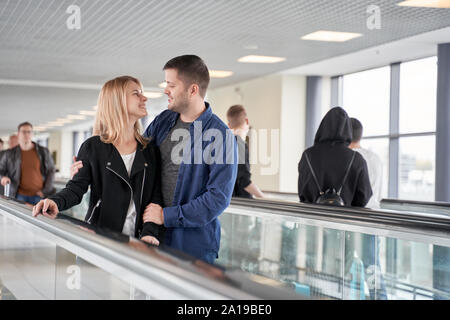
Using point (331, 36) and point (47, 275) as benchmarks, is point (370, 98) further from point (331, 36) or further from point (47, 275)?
point (47, 275)

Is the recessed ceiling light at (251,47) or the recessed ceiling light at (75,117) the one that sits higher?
the recessed ceiling light at (251,47)

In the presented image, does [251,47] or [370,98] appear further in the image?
[370,98]

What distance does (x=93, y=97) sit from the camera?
711 inches

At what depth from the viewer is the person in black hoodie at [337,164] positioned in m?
4.57

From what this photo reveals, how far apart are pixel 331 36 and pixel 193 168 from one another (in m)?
7.10

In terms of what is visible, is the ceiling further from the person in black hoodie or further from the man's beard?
the man's beard

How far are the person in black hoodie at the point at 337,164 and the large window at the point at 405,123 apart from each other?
916cm

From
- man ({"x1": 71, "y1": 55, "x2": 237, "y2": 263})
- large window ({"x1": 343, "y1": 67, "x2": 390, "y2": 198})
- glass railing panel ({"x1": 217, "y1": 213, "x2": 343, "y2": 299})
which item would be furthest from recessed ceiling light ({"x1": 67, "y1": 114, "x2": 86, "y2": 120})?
man ({"x1": 71, "y1": 55, "x2": 237, "y2": 263})

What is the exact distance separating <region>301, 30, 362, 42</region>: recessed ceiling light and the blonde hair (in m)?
6.60

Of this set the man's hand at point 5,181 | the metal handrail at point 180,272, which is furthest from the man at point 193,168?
the man's hand at point 5,181

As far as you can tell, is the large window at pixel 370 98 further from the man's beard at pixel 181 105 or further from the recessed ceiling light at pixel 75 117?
the recessed ceiling light at pixel 75 117

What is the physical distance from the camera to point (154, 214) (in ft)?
9.04

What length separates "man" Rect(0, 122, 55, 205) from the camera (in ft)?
26.9

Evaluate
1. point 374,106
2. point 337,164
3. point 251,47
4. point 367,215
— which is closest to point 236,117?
point 337,164
